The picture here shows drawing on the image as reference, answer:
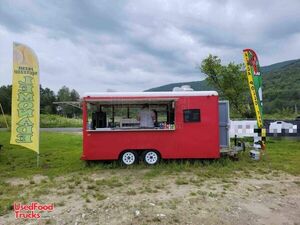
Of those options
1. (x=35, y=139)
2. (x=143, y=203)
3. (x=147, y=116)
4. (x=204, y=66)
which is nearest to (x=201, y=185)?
(x=143, y=203)

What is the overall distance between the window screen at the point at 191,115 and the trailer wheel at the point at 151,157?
147cm

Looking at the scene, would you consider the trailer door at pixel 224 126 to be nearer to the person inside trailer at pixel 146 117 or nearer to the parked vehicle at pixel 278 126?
the person inside trailer at pixel 146 117

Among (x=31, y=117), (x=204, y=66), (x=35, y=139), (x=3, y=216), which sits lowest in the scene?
(x=3, y=216)

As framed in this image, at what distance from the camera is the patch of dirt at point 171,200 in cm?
559

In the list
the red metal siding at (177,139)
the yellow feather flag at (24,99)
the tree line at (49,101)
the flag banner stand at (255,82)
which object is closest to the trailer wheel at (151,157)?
the red metal siding at (177,139)

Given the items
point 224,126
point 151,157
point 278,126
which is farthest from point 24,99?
point 278,126

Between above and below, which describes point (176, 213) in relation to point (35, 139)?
below

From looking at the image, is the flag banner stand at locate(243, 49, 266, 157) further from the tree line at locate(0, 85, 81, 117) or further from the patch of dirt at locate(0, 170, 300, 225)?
the tree line at locate(0, 85, 81, 117)

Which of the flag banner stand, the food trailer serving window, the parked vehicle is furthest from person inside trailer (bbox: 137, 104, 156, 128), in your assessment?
the parked vehicle

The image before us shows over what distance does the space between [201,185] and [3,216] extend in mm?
4348

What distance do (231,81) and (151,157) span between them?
48.0 feet

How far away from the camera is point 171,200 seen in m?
6.63

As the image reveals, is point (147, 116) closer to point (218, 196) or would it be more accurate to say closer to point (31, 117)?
point (31, 117)

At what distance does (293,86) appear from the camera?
5419cm
